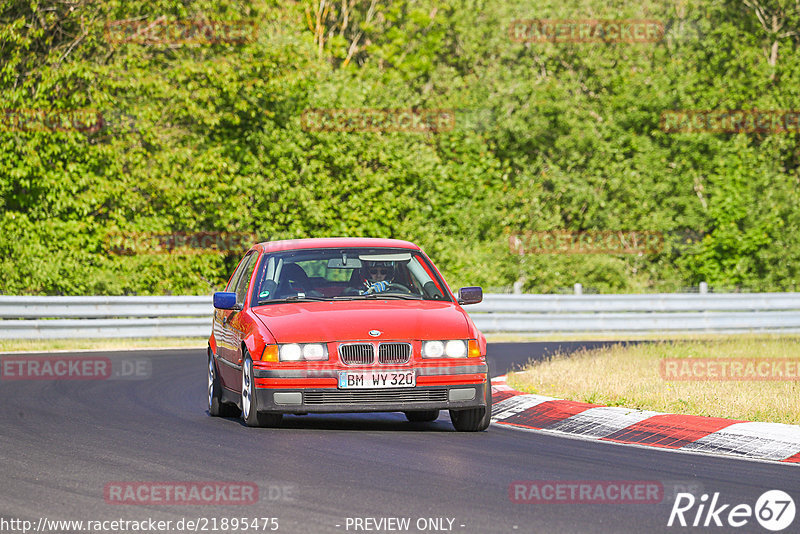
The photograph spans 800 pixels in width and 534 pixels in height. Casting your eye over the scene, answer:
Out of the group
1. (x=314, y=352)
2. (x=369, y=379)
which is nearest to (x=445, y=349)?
(x=369, y=379)

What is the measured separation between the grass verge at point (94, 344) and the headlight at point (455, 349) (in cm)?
1302

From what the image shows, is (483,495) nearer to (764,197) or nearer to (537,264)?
(537,264)

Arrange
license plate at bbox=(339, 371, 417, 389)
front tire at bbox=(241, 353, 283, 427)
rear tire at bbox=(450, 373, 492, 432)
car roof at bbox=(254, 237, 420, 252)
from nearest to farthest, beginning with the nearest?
license plate at bbox=(339, 371, 417, 389) < front tire at bbox=(241, 353, 283, 427) < rear tire at bbox=(450, 373, 492, 432) < car roof at bbox=(254, 237, 420, 252)

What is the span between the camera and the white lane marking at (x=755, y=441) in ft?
29.6

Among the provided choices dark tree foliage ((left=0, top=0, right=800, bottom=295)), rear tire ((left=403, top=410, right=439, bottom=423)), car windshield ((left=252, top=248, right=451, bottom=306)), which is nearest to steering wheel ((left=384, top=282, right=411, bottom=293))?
car windshield ((left=252, top=248, right=451, bottom=306))

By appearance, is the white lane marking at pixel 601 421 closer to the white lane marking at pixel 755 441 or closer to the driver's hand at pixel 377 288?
the white lane marking at pixel 755 441

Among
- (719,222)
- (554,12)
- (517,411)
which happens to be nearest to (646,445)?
(517,411)

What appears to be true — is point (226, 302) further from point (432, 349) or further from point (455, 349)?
point (455, 349)

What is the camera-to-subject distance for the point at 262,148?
34688mm

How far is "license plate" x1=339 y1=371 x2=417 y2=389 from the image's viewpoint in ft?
31.9

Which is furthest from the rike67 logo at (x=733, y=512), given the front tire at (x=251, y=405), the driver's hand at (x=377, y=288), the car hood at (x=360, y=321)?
the driver's hand at (x=377, y=288)

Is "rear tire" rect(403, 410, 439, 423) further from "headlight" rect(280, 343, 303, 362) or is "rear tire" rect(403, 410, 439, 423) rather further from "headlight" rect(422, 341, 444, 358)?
"headlight" rect(280, 343, 303, 362)

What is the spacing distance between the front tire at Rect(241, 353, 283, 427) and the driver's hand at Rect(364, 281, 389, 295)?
1237mm

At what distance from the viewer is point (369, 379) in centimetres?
971
